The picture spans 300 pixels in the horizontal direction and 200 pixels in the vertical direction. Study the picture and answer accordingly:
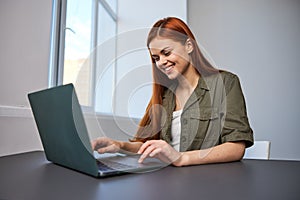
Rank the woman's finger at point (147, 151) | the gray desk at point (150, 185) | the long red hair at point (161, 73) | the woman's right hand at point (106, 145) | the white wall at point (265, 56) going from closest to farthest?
1. the gray desk at point (150, 185)
2. the woman's finger at point (147, 151)
3. the woman's right hand at point (106, 145)
4. the long red hair at point (161, 73)
5. the white wall at point (265, 56)

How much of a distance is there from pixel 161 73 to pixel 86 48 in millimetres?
755

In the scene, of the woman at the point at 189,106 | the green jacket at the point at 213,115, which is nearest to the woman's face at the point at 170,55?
the woman at the point at 189,106

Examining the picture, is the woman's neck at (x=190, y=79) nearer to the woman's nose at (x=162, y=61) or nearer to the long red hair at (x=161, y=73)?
the long red hair at (x=161, y=73)

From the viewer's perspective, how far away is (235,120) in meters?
0.90

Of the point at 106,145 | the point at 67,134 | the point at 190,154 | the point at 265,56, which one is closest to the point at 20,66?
the point at 106,145

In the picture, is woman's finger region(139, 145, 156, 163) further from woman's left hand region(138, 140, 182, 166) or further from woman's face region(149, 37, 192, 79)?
woman's face region(149, 37, 192, 79)

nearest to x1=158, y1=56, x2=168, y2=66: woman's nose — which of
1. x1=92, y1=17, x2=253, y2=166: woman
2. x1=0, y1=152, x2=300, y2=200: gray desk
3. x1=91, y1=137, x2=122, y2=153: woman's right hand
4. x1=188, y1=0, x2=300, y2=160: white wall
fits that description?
x1=92, y1=17, x2=253, y2=166: woman

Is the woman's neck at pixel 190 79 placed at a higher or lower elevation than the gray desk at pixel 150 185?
higher

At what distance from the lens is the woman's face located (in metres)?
0.93

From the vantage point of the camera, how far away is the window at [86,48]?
82 cm

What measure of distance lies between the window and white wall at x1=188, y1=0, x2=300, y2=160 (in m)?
1.13

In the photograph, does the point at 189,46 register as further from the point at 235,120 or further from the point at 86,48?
the point at 86,48

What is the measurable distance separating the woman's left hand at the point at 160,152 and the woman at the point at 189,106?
3 centimetres

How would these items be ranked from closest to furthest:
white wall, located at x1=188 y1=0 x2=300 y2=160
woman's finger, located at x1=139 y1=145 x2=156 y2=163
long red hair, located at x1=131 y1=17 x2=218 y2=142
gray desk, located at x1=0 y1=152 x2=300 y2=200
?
gray desk, located at x1=0 y1=152 x2=300 y2=200, woman's finger, located at x1=139 y1=145 x2=156 y2=163, long red hair, located at x1=131 y1=17 x2=218 y2=142, white wall, located at x1=188 y1=0 x2=300 y2=160
